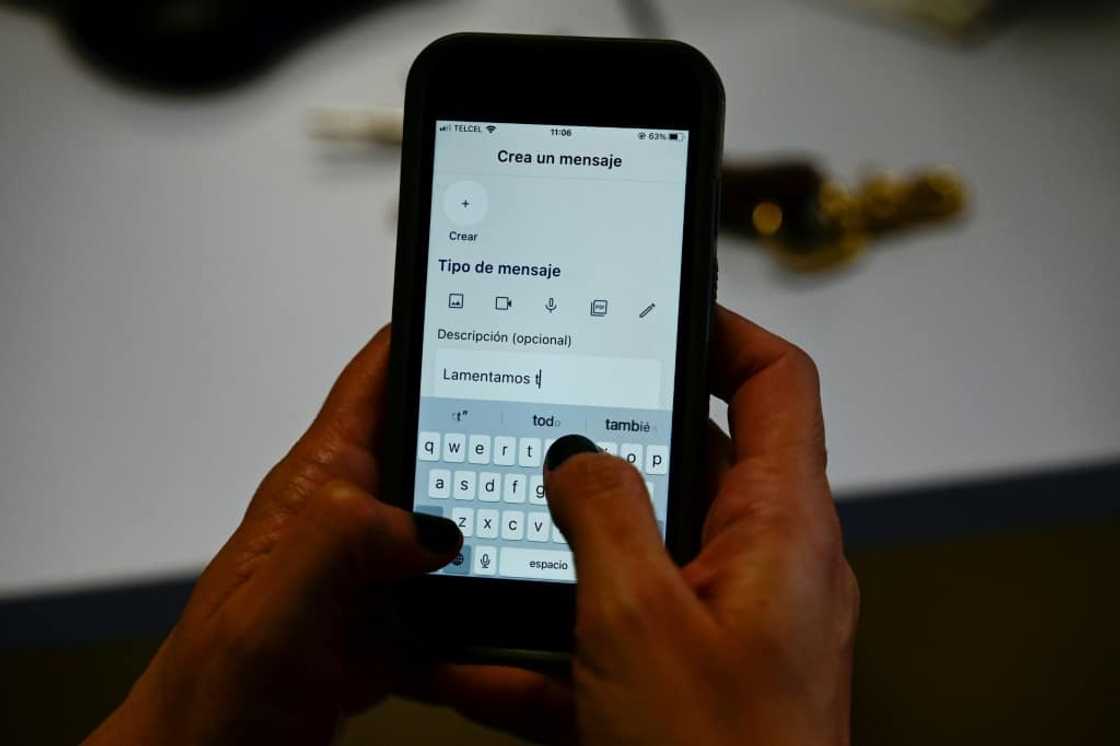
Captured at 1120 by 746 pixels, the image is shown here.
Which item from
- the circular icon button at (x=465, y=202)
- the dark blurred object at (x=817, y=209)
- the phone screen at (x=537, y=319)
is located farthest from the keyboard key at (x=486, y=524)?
the dark blurred object at (x=817, y=209)

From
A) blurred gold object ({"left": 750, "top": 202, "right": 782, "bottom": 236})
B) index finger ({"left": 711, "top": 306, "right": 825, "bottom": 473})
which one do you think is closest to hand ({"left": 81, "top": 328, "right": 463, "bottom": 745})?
index finger ({"left": 711, "top": 306, "right": 825, "bottom": 473})

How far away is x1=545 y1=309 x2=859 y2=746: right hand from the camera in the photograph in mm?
261

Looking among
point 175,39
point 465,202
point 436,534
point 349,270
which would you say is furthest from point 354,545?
point 175,39

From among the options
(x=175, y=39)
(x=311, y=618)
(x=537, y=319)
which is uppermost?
(x=175, y=39)

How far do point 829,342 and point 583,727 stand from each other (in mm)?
272

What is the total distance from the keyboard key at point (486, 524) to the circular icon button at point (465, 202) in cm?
10

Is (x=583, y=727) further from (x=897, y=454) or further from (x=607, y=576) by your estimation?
(x=897, y=454)

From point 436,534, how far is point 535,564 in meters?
0.04

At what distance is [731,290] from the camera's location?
512 millimetres

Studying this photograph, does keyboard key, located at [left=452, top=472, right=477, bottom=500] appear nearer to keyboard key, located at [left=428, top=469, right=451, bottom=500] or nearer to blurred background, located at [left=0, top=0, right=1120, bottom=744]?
keyboard key, located at [left=428, top=469, right=451, bottom=500]

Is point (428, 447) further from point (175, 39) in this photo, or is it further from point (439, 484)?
point (175, 39)

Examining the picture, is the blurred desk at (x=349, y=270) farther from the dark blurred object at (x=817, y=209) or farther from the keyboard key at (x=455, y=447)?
the keyboard key at (x=455, y=447)

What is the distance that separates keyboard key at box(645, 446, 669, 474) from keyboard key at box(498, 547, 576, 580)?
1.6 inches

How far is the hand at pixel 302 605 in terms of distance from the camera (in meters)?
0.32
